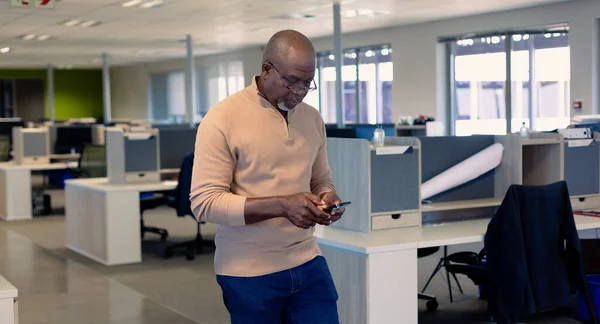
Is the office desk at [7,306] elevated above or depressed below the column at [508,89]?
below

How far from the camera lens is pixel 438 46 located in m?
12.8

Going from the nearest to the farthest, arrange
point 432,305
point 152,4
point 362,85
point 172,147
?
point 432,305, point 172,147, point 152,4, point 362,85

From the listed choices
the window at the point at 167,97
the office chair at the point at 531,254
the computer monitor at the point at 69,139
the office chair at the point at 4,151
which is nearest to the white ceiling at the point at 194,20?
the computer monitor at the point at 69,139

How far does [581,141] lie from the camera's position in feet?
15.8

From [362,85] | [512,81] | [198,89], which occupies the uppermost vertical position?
[198,89]

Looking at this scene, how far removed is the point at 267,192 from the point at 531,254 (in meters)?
2.12

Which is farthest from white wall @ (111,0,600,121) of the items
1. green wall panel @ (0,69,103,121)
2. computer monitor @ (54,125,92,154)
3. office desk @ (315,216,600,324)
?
green wall panel @ (0,69,103,121)

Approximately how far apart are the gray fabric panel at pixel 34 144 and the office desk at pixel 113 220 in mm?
3316

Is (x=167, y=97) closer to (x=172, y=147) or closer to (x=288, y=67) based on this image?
(x=172, y=147)

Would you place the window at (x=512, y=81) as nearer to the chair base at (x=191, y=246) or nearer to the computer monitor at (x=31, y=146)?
the chair base at (x=191, y=246)

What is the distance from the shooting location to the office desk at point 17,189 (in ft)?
Answer: 32.1

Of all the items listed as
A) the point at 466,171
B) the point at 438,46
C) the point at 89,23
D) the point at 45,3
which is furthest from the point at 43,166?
the point at 466,171

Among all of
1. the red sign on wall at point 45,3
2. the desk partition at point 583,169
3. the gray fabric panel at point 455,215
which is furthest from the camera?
the red sign on wall at point 45,3

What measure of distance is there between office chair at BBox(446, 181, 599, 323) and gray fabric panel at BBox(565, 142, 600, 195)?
31.1 inches
